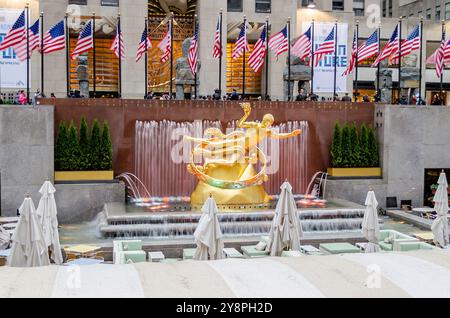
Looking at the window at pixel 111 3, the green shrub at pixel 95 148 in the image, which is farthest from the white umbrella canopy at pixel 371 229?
the window at pixel 111 3

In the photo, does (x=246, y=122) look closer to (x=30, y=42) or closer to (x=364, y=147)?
(x=364, y=147)

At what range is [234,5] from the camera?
4162 centimetres

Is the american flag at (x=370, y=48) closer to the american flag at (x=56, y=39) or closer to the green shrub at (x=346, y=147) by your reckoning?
the green shrub at (x=346, y=147)

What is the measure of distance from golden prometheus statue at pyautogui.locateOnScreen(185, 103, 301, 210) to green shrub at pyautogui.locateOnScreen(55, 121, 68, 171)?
4.72m

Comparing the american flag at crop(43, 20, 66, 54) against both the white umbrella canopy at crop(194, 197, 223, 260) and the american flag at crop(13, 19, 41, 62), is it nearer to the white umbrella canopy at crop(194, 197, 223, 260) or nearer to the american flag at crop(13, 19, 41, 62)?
the american flag at crop(13, 19, 41, 62)

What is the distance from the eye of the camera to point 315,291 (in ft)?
19.2

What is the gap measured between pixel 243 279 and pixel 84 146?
19476mm

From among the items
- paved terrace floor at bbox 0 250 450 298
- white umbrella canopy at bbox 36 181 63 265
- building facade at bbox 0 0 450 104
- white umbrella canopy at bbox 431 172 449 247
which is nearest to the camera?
paved terrace floor at bbox 0 250 450 298

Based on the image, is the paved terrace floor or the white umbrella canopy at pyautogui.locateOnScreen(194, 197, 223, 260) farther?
the white umbrella canopy at pyautogui.locateOnScreen(194, 197, 223, 260)

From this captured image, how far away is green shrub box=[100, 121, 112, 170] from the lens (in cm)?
2484

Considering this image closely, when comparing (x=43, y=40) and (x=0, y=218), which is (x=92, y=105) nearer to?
(x=43, y=40)

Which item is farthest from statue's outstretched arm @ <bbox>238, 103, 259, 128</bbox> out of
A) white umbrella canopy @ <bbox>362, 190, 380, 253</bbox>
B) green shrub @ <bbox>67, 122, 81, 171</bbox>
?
white umbrella canopy @ <bbox>362, 190, 380, 253</bbox>

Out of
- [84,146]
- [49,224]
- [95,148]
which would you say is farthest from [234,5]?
[49,224]

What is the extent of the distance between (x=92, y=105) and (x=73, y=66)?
15.0 metres
